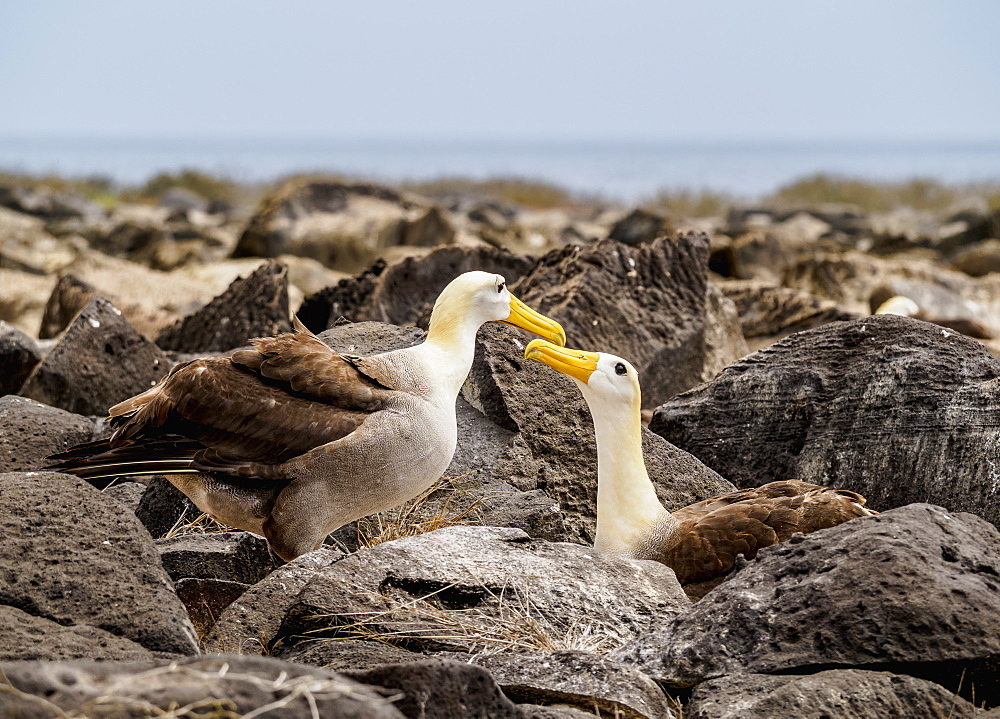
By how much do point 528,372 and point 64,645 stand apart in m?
3.61

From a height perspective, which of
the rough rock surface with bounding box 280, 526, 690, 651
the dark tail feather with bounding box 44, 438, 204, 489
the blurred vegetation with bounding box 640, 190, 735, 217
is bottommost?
the blurred vegetation with bounding box 640, 190, 735, 217

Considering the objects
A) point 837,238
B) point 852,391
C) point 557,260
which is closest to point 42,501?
point 852,391

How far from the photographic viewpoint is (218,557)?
17.9 feet

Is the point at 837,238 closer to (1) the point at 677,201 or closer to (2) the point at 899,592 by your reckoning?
(1) the point at 677,201

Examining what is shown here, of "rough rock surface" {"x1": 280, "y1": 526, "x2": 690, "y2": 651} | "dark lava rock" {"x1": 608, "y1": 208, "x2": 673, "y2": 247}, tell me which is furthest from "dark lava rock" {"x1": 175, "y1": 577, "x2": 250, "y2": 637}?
"dark lava rock" {"x1": 608, "y1": 208, "x2": 673, "y2": 247}

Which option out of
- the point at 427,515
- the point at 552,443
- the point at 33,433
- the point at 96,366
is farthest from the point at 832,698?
the point at 96,366

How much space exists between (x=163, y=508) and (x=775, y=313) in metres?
6.76

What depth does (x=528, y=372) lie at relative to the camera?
6.91 meters

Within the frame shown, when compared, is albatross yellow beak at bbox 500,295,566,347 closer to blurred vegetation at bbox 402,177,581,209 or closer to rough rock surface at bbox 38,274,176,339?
rough rock surface at bbox 38,274,176,339

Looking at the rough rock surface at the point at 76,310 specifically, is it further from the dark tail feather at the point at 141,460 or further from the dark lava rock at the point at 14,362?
the dark tail feather at the point at 141,460

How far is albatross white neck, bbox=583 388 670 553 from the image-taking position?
5.56m

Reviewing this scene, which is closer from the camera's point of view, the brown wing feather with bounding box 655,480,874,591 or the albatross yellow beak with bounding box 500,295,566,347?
the brown wing feather with bounding box 655,480,874,591

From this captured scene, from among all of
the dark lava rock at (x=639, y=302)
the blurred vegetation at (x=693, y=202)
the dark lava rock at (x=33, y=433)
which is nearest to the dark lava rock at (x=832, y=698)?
the dark lava rock at (x=33, y=433)

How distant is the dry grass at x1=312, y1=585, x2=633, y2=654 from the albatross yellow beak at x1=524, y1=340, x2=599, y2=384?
1.43 m
